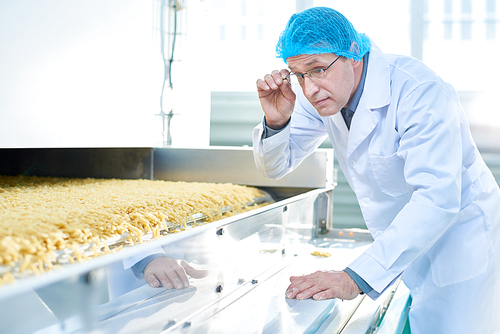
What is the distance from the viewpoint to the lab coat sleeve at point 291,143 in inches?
53.8

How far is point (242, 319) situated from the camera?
0.89 m

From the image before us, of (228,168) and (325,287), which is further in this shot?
(228,168)

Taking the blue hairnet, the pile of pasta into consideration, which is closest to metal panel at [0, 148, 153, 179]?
the pile of pasta

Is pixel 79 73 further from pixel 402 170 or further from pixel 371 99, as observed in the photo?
pixel 402 170

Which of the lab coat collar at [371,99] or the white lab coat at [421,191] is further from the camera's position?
the lab coat collar at [371,99]

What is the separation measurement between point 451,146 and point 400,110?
16 cm

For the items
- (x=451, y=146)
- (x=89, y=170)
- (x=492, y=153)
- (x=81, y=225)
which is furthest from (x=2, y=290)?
(x=492, y=153)

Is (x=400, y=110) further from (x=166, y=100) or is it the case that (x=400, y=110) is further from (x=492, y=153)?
(x=492, y=153)

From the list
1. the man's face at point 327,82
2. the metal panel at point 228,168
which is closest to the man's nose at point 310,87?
the man's face at point 327,82

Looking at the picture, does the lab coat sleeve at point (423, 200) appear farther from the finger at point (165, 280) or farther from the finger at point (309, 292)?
the finger at point (165, 280)

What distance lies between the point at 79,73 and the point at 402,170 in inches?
40.0

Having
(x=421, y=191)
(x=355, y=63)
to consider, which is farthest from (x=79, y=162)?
(x=421, y=191)

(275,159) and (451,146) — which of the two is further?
(275,159)

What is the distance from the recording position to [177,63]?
202 centimetres
